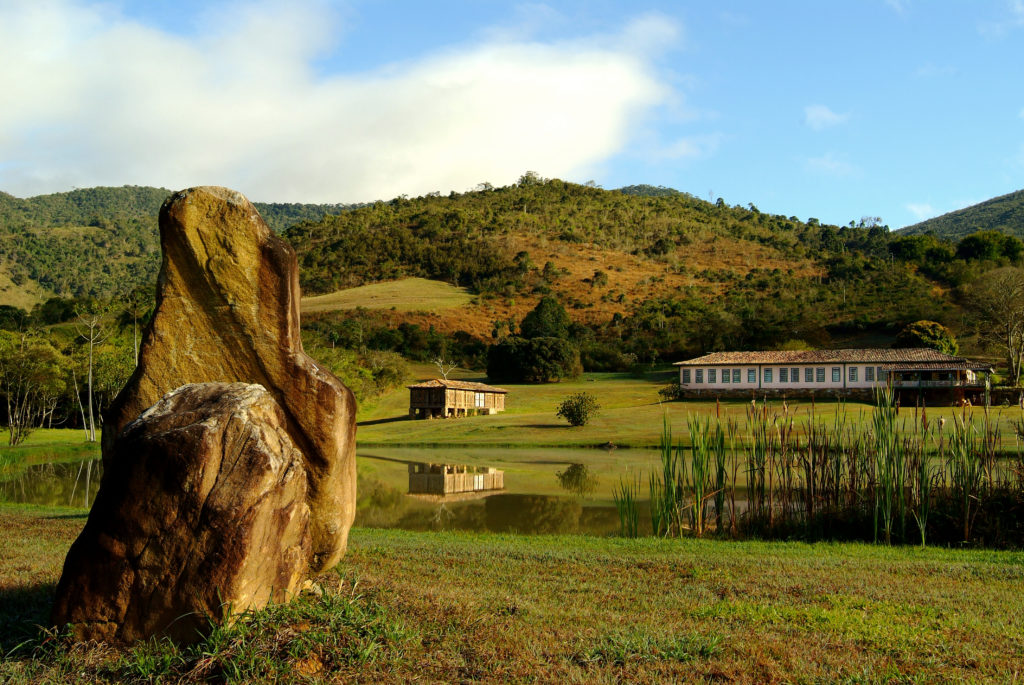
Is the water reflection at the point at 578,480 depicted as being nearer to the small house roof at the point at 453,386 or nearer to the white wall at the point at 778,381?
the small house roof at the point at 453,386

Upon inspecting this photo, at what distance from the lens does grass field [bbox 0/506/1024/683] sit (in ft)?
17.9

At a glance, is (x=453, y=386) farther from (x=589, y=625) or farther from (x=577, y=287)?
(x=577, y=287)

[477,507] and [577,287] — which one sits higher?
[577,287]

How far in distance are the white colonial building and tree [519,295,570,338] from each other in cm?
2104

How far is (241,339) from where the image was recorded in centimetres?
723

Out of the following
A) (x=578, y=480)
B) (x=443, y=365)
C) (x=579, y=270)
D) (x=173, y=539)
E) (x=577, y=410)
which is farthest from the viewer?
(x=579, y=270)

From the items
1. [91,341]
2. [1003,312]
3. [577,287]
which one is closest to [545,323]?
[577,287]

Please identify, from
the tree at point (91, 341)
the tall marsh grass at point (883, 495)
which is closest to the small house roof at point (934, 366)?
the tall marsh grass at point (883, 495)

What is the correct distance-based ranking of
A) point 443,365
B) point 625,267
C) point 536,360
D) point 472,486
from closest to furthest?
point 472,486, point 536,360, point 443,365, point 625,267

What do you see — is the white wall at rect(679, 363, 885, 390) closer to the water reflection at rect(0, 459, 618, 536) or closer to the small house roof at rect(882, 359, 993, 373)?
the small house roof at rect(882, 359, 993, 373)

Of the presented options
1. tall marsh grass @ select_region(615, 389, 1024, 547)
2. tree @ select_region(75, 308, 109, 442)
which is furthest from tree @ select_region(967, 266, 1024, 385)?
tree @ select_region(75, 308, 109, 442)

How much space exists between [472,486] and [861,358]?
39.5m

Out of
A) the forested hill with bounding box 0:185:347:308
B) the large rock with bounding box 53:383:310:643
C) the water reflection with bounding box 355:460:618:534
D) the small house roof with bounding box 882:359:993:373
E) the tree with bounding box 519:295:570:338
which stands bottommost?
the water reflection with bounding box 355:460:618:534

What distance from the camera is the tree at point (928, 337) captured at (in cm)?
6341
